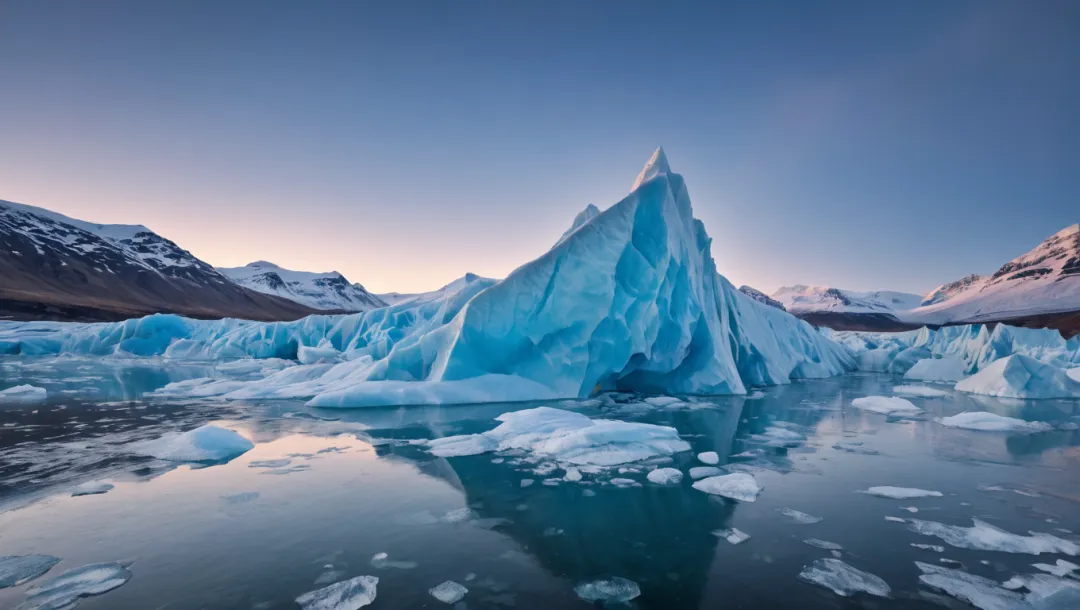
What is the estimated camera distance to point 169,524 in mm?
4133

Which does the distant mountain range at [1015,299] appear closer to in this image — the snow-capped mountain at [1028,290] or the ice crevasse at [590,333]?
the snow-capped mountain at [1028,290]

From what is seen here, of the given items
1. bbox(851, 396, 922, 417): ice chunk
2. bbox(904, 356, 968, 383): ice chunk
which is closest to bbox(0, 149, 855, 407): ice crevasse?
bbox(851, 396, 922, 417): ice chunk

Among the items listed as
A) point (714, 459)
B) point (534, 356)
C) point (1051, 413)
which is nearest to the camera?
point (714, 459)

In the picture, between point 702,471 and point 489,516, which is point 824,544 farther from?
point 489,516

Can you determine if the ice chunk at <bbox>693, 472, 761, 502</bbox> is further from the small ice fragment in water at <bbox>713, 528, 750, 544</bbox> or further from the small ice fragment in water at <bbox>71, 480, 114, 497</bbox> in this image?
the small ice fragment in water at <bbox>71, 480, 114, 497</bbox>

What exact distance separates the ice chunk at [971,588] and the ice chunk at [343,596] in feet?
11.8

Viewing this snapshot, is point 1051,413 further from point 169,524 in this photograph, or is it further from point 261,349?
point 261,349

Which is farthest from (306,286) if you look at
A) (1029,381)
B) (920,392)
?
(1029,381)

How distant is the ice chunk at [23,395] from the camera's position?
1042 cm

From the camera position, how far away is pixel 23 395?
11.1m

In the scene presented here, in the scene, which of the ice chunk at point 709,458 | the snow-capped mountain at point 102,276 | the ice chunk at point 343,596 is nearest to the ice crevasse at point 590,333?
the ice chunk at point 709,458

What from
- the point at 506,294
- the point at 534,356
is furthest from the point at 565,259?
the point at 534,356

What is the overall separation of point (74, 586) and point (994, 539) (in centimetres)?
651

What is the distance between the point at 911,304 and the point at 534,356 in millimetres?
203899
